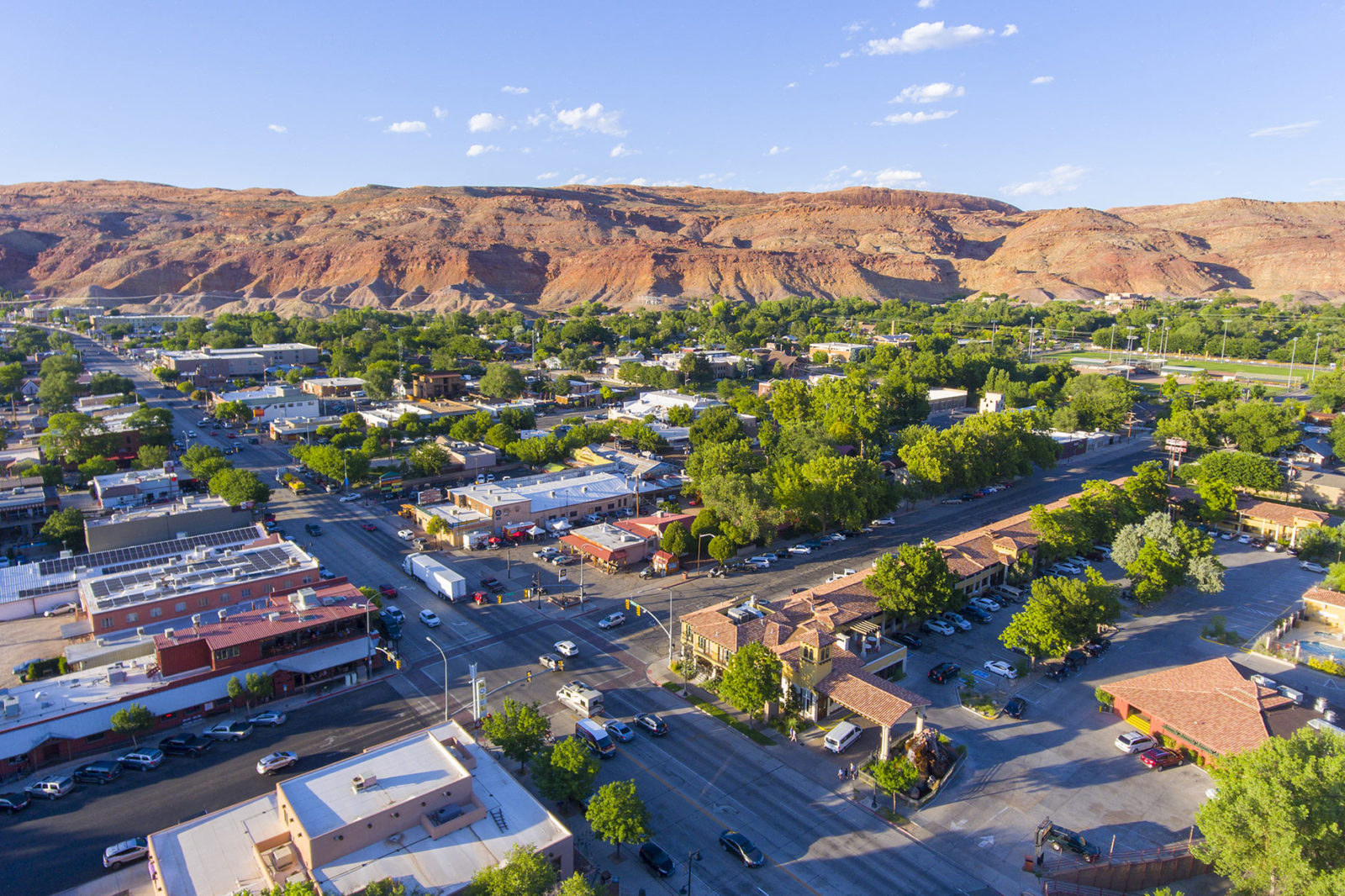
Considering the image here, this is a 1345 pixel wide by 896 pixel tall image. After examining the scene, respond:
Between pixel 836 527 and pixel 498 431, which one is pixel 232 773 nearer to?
pixel 836 527

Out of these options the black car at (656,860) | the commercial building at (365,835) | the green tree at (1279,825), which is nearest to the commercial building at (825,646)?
the black car at (656,860)

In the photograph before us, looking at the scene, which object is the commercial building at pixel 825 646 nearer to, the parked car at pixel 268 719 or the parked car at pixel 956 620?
the parked car at pixel 956 620

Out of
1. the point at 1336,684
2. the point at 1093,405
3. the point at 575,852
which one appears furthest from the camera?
the point at 1093,405

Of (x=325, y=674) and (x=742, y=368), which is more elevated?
(x=742, y=368)

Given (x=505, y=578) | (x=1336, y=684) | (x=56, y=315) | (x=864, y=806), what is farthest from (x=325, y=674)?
(x=56, y=315)

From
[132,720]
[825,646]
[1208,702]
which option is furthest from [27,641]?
[1208,702]

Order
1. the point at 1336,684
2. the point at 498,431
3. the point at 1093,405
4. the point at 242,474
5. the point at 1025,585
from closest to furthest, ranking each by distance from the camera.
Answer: the point at 1336,684 → the point at 1025,585 → the point at 242,474 → the point at 498,431 → the point at 1093,405

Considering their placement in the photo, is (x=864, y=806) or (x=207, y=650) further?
(x=207, y=650)
